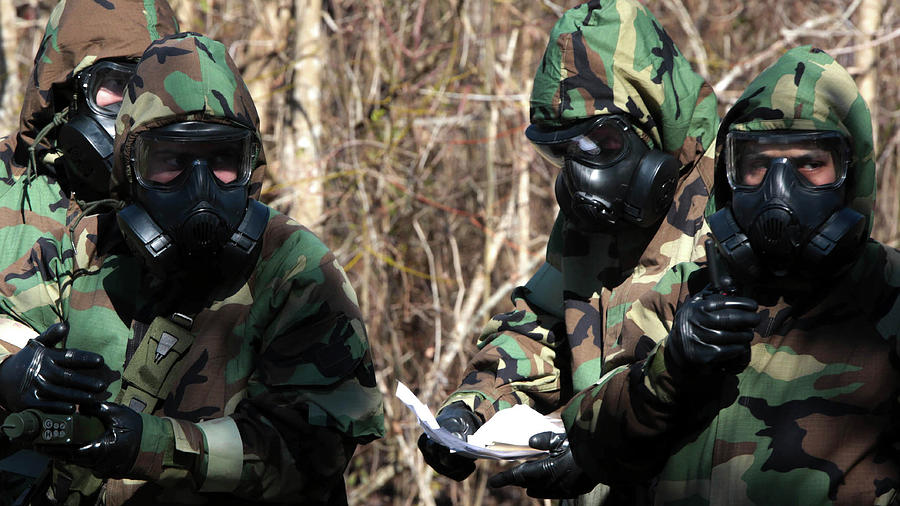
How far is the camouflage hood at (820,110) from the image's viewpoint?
263 cm

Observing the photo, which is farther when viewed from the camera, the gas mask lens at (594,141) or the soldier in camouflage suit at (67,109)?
the soldier in camouflage suit at (67,109)

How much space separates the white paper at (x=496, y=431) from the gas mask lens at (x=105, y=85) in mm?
1622

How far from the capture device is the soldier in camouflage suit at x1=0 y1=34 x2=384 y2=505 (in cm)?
275

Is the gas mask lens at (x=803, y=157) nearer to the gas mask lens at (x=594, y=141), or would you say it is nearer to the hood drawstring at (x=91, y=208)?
the gas mask lens at (x=594, y=141)

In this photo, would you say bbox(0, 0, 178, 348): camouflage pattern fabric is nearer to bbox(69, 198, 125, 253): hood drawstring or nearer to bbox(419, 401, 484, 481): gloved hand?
bbox(69, 198, 125, 253): hood drawstring

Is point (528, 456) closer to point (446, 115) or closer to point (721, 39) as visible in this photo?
point (446, 115)

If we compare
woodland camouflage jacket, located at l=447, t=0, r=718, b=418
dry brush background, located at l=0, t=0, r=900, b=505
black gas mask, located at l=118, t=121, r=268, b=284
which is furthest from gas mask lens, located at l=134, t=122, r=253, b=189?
dry brush background, located at l=0, t=0, r=900, b=505

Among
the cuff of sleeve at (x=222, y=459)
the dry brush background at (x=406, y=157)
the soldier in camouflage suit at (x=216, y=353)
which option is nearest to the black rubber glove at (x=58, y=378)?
the soldier in camouflage suit at (x=216, y=353)

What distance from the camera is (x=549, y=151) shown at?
347 centimetres

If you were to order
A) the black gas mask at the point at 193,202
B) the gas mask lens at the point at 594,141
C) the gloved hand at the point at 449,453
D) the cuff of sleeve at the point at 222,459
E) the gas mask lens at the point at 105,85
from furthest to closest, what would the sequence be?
the gas mask lens at the point at 105,85
the gas mask lens at the point at 594,141
the gloved hand at the point at 449,453
the black gas mask at the point at 193,202
the cuff of sleeve at the point at 222,459

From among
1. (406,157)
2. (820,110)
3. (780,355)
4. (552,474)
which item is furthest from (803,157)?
(406,157)

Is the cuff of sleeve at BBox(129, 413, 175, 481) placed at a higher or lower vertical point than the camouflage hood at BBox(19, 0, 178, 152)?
lower

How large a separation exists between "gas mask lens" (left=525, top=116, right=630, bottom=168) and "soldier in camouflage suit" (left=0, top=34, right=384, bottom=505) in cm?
83

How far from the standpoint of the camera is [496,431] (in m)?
3.12
